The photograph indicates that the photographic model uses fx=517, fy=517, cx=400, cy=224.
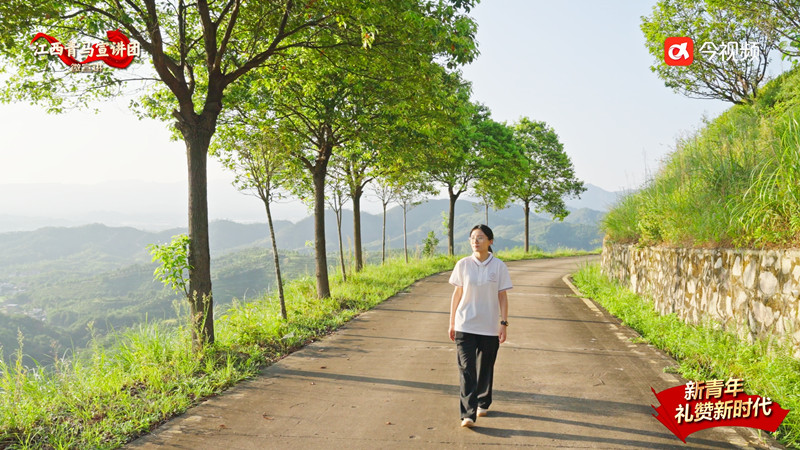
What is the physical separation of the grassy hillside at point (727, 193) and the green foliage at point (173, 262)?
323 inches

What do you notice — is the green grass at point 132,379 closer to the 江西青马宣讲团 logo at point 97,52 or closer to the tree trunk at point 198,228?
the tree trunk at point 198,228

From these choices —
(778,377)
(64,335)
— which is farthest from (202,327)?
(64,335)

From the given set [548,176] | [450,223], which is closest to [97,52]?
[450,223]

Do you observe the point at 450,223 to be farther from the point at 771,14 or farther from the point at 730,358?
the point at 730,358

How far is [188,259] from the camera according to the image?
823 cm

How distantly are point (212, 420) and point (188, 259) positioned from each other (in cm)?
352

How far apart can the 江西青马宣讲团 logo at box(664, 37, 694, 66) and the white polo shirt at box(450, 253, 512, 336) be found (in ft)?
63.0

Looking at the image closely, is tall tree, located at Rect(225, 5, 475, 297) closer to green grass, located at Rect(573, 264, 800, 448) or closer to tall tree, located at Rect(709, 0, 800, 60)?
green grass, located at Rect(573, 264, 800, 448)

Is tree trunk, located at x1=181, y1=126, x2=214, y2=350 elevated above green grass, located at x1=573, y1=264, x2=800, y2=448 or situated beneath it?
elevated above

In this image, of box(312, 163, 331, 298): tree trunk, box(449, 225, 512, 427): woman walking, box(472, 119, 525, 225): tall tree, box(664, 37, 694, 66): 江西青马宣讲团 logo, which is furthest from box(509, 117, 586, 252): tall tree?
box(449, 225, 512, 427): woman walking

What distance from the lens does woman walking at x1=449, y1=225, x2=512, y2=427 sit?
5.21 meters

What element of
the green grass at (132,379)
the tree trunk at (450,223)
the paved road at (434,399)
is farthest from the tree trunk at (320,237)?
the tree trunk at (450,223)

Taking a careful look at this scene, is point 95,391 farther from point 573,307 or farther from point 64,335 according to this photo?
point 64,335

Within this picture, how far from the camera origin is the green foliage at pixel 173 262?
25.7ft
